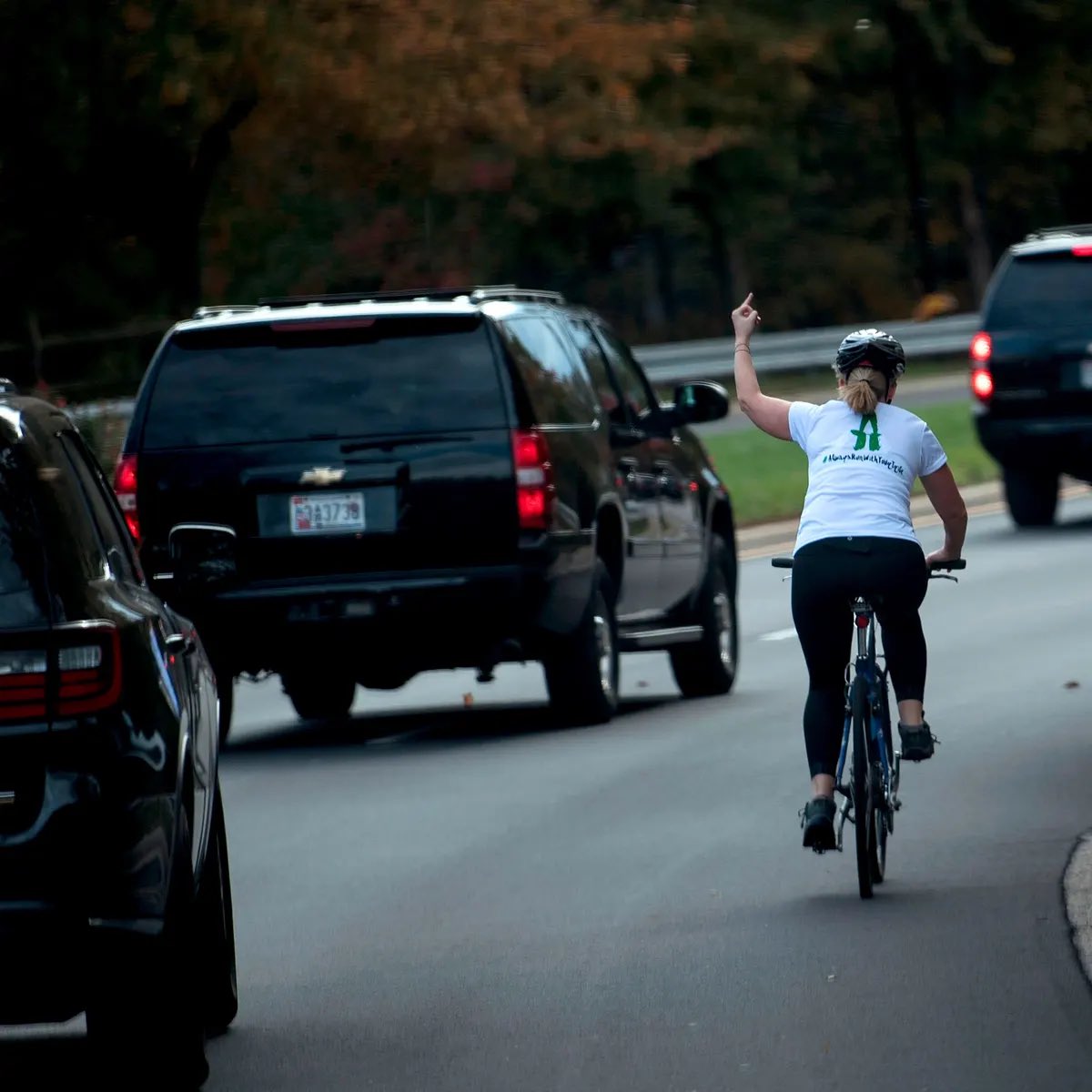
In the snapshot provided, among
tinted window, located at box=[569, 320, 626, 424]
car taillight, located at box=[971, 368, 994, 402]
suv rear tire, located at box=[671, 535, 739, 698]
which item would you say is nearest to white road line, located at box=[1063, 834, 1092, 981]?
tinted window, located at box=[569, 320, 626, 424]

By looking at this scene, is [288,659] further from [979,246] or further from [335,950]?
[979,246]

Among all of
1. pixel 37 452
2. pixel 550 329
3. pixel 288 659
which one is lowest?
pixel 288 659

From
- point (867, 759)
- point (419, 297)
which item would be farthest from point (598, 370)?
point (867, 759)

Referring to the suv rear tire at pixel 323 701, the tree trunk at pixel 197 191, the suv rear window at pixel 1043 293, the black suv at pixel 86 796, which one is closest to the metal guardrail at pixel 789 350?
the tree trunk at pixel 197 191

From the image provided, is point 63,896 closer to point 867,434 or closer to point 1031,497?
point 867,434

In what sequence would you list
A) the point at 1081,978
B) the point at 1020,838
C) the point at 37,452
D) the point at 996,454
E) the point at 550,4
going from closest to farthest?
the point at 37,452 < the point at 1081,978 < the point at 1020,838 < the point at 996,454 < the point at 550,4

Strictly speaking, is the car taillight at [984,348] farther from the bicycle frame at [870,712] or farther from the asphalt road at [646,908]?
the bicycle frame at [870,712]

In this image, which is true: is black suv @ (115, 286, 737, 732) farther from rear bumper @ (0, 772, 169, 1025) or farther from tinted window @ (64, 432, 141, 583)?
rear bumper @ (0, 772, 169, 1025)

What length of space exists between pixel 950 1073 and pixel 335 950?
2.52m

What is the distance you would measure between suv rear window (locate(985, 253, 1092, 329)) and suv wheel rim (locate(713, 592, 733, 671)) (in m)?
7.63

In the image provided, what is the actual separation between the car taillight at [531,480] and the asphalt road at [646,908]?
1001 millimetres

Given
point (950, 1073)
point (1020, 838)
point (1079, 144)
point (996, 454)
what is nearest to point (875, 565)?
point (1020, 838)

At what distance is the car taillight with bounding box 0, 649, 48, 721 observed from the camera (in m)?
5.80

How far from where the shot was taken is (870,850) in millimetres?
8883
